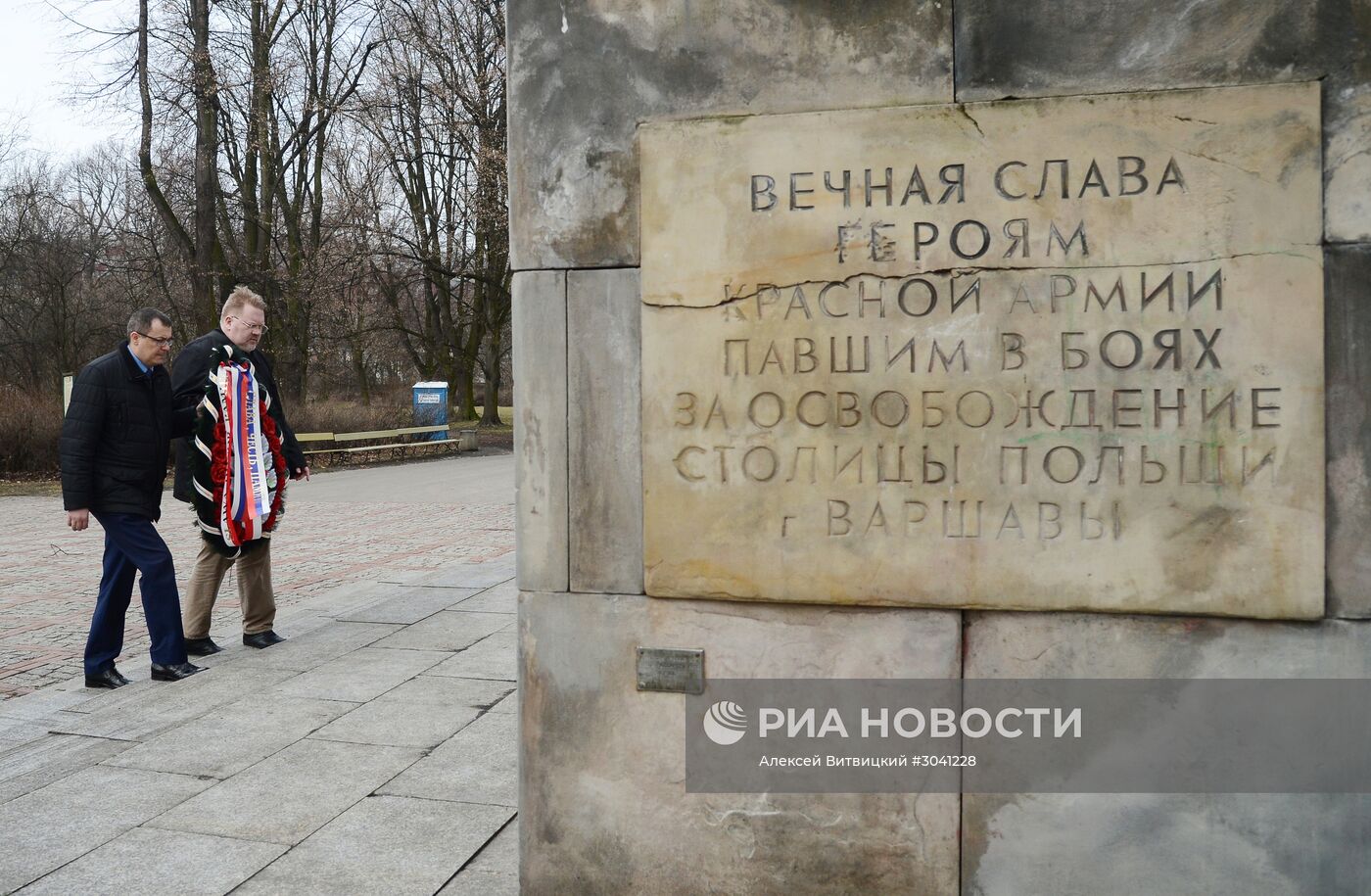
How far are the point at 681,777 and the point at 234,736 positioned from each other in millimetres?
2578

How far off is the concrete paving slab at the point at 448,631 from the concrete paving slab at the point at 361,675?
17 centimetres

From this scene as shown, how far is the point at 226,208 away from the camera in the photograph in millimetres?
27969

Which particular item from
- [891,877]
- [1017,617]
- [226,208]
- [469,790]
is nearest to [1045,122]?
[1017,617]

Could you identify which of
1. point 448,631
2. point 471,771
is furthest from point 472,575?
point 471,771

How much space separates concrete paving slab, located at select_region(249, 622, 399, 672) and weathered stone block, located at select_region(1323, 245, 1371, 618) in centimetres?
493

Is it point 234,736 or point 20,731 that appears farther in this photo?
point 20,731

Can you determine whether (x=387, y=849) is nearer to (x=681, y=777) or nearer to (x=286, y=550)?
(x=681, y=777)

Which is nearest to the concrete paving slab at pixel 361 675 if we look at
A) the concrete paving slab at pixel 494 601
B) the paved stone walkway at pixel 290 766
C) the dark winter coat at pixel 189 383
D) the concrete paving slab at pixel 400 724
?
the paved stone walkway at pixel 290 766

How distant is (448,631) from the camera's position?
22.4 feet

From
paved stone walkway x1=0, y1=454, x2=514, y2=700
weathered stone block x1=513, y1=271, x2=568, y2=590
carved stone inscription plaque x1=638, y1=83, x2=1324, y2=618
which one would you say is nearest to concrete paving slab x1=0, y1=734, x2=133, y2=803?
paved stone walkway x1=0, y1=454, x2=514, y2=700

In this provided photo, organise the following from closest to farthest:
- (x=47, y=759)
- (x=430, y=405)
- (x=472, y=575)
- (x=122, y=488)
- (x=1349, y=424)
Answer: (x=1349, y=424) → (x=47, y=759) → (x=122, y=488) → (x=472, y=575) → (x=430, y=405)

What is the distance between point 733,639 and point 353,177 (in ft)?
100

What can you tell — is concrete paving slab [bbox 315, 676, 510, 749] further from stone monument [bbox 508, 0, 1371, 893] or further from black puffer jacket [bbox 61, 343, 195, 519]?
stone monument [bbox 508, 0, 1371, 893]

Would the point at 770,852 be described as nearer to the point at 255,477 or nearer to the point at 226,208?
the point at 255,477
